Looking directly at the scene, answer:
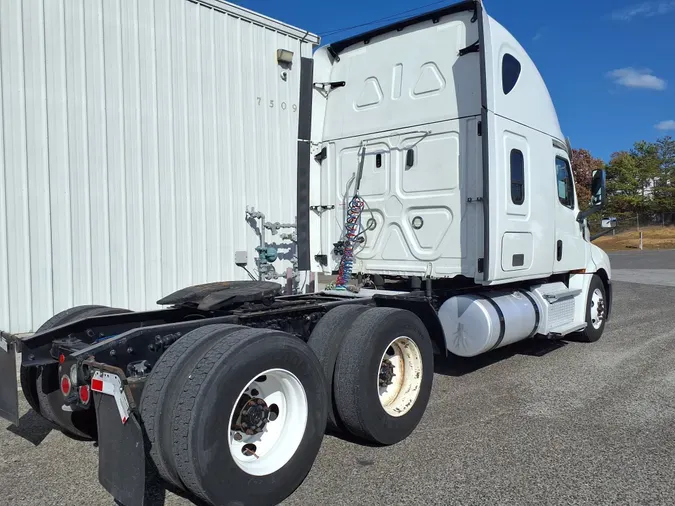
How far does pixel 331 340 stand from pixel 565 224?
4189mm

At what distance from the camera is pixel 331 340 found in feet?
13.9

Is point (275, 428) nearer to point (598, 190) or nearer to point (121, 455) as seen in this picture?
point (121, 455)

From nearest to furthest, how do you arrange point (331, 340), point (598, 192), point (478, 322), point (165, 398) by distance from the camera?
point (165, 398) → point (331, 340) → point (478, 322) → point (598, 192)

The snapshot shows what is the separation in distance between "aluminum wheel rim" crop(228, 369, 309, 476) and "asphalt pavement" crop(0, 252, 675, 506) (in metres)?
0.29

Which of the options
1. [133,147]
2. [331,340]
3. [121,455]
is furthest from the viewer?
[133,147]

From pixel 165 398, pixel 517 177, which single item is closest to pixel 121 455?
pixel 165 398

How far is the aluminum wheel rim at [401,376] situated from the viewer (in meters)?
4.45

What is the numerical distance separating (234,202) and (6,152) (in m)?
3.20

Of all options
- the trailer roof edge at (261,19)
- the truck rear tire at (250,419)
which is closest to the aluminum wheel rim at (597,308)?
the truck rear tire at (250,419)

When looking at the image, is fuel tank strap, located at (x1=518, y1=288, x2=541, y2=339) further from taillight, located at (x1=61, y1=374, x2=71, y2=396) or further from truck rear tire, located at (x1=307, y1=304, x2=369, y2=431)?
taillight, located at (x1=61, y1=374, x2=71, y2=396)

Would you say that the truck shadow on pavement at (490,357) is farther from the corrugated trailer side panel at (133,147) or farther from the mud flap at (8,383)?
the mud flap at (8,383)

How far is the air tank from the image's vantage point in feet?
18.6

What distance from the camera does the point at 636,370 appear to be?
6.46 meters

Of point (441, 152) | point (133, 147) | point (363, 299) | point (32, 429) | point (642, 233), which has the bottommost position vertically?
point (32, 429)
